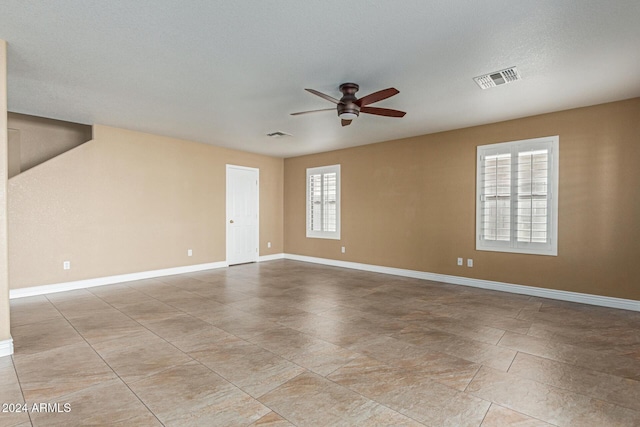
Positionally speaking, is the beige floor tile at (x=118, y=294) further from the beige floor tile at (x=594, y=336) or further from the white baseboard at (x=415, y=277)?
the beige floor tile at (x=594, y=336)

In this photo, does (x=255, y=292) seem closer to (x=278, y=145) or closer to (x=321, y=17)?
(x=278, y=145)

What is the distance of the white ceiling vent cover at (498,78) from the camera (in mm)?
3359

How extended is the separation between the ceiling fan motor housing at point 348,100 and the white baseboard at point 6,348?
387 centimetres

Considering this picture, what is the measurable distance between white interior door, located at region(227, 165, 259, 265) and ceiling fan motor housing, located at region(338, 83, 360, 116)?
170 inches

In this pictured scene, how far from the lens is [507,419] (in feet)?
6.39

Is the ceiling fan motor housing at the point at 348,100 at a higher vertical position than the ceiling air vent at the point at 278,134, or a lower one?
lower

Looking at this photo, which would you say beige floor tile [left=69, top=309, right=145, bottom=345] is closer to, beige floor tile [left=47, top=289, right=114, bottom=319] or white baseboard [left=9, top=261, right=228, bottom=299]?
beige floor tile [left=47, top=289, right=114, bottom=319]

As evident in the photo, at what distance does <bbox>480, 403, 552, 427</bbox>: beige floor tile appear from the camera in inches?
74.8

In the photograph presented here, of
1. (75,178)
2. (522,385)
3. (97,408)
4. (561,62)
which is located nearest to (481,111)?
(561,62)

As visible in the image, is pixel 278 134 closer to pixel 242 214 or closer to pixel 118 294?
pixel 242 214

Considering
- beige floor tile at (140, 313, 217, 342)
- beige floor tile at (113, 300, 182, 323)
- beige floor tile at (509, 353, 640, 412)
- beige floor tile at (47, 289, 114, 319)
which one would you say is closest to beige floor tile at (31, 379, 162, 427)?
beige floor tile at (140, 313, 217, 342)

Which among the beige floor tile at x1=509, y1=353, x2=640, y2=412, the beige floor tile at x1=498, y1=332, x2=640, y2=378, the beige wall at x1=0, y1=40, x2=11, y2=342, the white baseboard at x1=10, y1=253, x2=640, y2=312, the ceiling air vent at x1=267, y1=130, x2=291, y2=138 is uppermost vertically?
the ceiling air vent at x1=267, y1=130, x2=291, y2=138

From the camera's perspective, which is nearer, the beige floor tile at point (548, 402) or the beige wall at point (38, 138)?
the beige floor tile at point (548, 402)

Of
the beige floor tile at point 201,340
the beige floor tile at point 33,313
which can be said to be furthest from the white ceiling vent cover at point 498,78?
the beige floor tile at point 33,313
